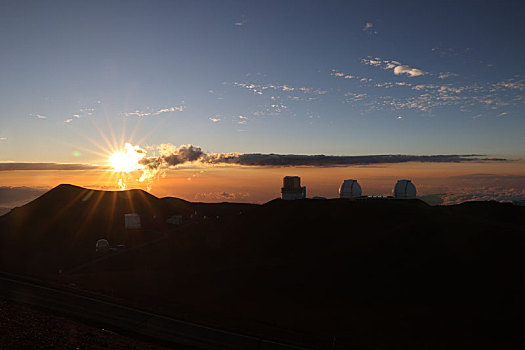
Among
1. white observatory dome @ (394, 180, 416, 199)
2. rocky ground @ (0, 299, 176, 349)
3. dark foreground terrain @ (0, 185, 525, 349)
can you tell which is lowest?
dark foreground terrain @ (0, 185, 525, 349)

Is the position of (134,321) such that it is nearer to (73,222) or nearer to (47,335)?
(47,335)

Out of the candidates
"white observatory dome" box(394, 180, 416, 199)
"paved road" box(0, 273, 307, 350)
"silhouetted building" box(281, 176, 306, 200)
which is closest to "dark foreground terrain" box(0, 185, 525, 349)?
"paved road" box(0, 273, 307, 350)

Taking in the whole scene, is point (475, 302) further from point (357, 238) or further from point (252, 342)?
point (252, 342)

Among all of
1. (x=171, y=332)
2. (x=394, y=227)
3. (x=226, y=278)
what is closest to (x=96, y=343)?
(x=171, y=332)

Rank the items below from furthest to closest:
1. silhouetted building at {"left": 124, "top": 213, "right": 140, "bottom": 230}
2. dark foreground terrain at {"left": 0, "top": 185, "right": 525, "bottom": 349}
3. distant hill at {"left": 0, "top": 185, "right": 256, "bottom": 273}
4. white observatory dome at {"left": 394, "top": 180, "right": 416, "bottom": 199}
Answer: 1. silhouetted building at {"left": 124, "top": 213, "right": 140, "bottom": 230}
2. white observatory dome at {"left": 394, "top": 180, "right": 416, "bottom": 199}
3. distant hill at {"left": 0, "top": 185, "right": 256, "bottom": 273}
4. dark foreground terrain at {"left": 0, "top": 185, "right": 525, "bottom": 349}

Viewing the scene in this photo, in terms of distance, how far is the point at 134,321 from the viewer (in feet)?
93.4

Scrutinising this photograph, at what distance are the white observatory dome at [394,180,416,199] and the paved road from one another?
4700cm

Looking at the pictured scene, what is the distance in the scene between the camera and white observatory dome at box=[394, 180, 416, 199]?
206 ft

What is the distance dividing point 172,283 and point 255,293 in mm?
11786

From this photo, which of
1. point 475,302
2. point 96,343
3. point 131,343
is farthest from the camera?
point 475,302

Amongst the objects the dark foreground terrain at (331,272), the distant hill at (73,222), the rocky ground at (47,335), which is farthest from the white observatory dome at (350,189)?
the rocky ground at (47,335)

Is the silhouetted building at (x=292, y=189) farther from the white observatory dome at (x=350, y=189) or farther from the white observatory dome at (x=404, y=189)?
the white observatory dome at (x=404, y=189)

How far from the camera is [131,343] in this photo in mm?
21500

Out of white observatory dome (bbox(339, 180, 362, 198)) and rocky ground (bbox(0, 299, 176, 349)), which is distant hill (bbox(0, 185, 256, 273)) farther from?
white observatory dome (bbox(339, 180, 362, 198))
